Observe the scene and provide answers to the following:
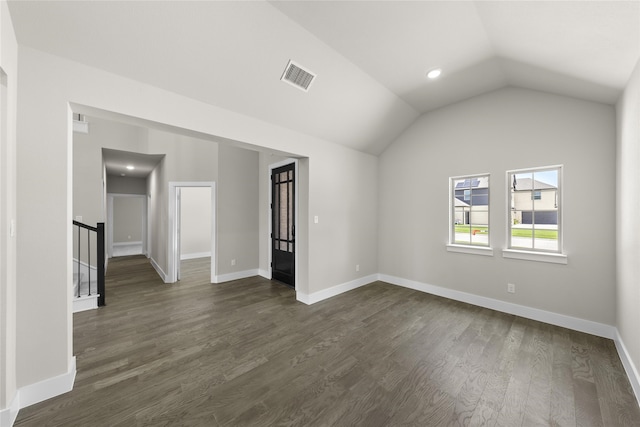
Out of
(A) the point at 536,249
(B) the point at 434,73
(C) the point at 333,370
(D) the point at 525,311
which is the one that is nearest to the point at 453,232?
(A) the point at 536,249

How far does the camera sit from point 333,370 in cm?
215

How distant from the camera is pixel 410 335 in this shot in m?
→ 2.77

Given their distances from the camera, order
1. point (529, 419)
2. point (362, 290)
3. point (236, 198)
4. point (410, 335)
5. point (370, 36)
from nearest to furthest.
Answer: point (529, 419), point (370, 36), point (410, 335), point (362, 290), point (236, 198)

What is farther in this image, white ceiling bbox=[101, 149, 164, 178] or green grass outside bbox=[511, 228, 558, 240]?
white ceiling bbox=[101, 149, 164, 178]

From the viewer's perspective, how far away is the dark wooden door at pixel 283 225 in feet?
14.7

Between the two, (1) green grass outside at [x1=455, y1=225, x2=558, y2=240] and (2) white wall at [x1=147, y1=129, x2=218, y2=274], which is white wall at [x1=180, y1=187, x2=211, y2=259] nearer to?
(2) white wall at [x1=147, y1=129, x2=218, y2=274]

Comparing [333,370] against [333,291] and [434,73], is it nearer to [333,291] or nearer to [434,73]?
[333,291]

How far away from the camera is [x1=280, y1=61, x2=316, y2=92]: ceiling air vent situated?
8.50ft

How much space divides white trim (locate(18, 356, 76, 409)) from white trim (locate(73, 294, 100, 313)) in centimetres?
204

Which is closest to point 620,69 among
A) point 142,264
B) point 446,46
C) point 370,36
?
point 446,46

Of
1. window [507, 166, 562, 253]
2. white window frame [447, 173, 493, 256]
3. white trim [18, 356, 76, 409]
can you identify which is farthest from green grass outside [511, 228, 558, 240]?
white trim [18, 356, 76, 409]

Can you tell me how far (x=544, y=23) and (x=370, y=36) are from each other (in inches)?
55.1

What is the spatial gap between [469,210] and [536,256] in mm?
1048

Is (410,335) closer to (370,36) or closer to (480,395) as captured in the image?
(480,395)
